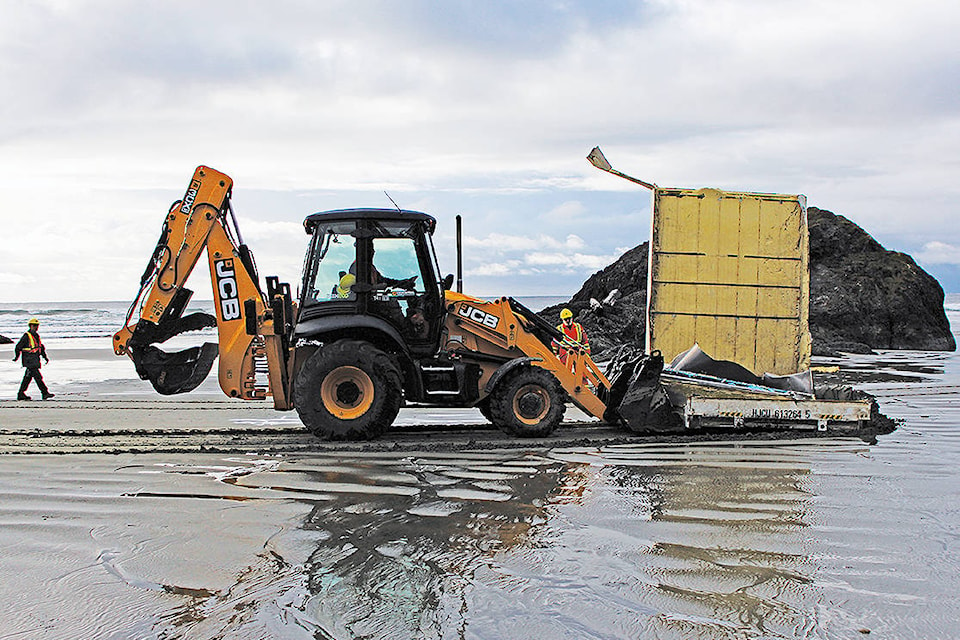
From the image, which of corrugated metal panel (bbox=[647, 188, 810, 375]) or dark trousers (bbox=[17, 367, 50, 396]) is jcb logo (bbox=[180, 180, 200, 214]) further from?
dark trousers (bbox=[17, 367, 50, 396])

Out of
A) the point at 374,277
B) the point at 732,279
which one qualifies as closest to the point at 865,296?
the point at 732,279

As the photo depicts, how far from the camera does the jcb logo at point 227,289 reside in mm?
8984

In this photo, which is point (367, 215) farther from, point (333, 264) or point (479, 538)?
point (479, 538)

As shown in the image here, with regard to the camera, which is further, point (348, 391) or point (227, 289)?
point (227, 289)

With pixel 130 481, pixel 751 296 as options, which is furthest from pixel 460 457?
pixel 751 296

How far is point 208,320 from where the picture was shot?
9.85 meters

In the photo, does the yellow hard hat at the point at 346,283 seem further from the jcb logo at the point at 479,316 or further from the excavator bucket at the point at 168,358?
the excavator bucket at the point at 168,358

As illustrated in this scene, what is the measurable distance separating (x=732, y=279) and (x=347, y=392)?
488 cm

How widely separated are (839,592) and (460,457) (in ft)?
13.1

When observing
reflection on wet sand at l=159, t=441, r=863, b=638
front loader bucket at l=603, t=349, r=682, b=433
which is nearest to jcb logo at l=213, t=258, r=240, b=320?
reflection on wet sand at l=159, t=441, r=863, b=638

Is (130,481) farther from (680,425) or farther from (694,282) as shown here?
(694,282)

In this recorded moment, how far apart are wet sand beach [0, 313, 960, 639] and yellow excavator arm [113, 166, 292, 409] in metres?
0.84

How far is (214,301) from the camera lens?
902 centimetres

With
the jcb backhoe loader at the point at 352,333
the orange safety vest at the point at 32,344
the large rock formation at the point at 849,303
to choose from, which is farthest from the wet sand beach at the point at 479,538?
the large rock formation at the point at 849,303
